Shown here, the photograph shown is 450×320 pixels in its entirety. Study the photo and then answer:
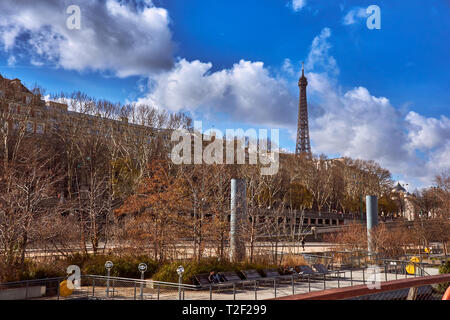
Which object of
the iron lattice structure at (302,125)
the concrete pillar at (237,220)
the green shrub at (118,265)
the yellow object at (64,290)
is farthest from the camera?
the iron lattice structure at (302,125)

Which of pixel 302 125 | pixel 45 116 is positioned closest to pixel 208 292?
pixel 45 116

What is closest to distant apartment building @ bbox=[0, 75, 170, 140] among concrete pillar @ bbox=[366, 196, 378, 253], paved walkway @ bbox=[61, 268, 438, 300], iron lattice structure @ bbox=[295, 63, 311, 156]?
concrete pillar @ bbox=[366, 196, 378, 253]

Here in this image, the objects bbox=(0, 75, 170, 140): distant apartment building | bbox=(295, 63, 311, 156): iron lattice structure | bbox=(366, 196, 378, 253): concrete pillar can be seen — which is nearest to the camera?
bbox=(366, 196, 378, 253): concrete pillar

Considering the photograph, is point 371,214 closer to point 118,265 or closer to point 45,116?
point 118,265

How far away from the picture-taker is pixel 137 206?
21.5 meters

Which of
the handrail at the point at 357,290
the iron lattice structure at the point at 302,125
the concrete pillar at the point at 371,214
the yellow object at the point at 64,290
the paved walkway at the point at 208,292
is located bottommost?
the paved walkway at the point at 208,292

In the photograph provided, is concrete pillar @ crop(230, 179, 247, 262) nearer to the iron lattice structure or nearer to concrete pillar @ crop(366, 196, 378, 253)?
concrete pillar @ crop(366, 196, 378, 253)

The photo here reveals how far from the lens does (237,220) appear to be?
22.1m

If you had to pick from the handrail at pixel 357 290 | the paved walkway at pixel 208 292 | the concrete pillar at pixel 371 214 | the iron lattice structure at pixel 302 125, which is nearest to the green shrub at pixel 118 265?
the paved walkway at pixel 208 292

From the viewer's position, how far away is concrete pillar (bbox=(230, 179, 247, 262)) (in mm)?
21500

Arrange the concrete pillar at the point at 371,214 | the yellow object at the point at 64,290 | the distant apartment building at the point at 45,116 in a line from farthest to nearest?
the distant apartment building at the point at 45,116, the concrete pillar at the point at 371,214, the yellow object at the point at 64,290

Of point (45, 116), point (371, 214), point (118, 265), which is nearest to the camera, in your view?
point (118, 265)

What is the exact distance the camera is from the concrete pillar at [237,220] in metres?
21.5

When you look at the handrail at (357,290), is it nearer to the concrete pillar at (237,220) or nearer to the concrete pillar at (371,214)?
the concrete pillar at (237,220)
